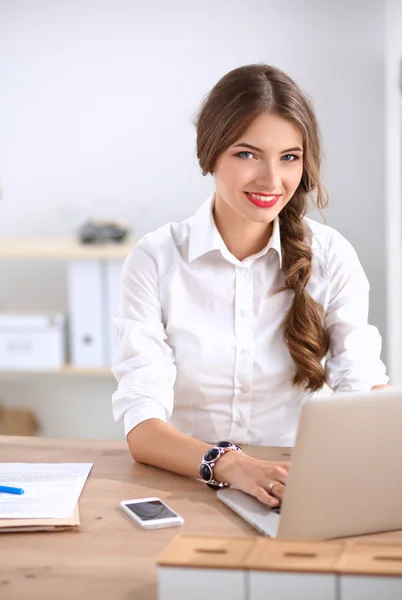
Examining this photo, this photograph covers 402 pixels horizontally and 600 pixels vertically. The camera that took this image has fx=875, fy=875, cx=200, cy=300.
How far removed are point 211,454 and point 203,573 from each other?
58 centimetres

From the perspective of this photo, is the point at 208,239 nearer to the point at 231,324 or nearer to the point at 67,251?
the point at 231,324

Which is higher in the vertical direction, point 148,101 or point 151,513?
point 148,101

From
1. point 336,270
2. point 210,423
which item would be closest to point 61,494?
point 210,423

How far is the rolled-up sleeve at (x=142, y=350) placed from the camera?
173 cm

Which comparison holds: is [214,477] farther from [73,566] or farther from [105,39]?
[105,39]

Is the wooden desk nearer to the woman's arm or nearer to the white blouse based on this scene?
the woman's arm

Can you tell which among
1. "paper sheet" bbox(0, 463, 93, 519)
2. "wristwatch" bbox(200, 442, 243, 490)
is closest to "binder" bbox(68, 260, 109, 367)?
"paper sheet" bbox(0, 463, 93, 519)

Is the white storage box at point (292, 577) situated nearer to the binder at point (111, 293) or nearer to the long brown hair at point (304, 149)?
the long brown hair at point (304, 149)

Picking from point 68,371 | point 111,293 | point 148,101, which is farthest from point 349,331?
point 148,101

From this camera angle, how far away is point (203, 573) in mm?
952

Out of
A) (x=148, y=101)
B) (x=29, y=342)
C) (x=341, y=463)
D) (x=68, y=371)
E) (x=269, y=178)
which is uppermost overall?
(x=148, y=101)

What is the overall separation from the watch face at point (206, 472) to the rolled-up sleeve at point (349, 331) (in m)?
0.43

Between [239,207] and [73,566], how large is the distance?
0.86 meters

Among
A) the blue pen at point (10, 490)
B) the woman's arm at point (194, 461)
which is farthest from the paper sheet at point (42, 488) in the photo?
the woman's arm at point (194, 461)
